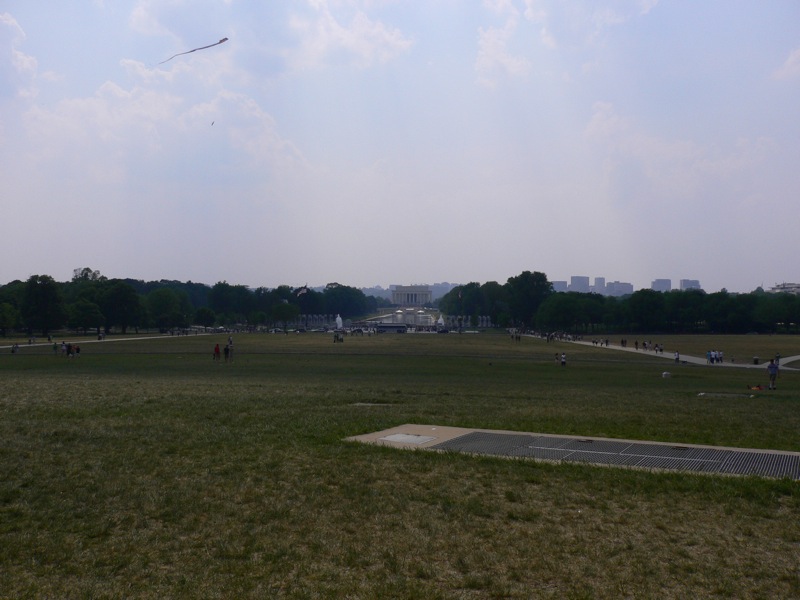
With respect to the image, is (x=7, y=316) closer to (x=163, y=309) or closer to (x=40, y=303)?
(x=40, y=303)

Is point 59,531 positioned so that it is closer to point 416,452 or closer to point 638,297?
point 416,452

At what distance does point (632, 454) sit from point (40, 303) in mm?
121118

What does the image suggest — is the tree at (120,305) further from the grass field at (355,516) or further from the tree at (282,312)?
the grass field at (355,516)

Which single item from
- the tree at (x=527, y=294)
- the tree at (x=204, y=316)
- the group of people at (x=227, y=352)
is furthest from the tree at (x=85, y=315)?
the tree at (x=527, y=294)

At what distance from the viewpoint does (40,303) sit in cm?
11806

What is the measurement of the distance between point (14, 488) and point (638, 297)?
159515 millimetres

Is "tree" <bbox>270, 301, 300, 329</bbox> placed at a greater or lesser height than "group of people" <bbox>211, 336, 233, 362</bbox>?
greater

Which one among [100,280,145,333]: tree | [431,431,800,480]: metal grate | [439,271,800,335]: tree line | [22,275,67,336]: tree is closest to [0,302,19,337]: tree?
[22,275,67,336]: tree

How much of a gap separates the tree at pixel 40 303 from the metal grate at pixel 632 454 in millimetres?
117851

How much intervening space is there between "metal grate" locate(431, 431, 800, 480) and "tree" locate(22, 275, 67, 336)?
387 ft

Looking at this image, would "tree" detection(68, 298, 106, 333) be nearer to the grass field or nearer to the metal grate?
the grass field

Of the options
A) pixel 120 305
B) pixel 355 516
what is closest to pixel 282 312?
pixel 120 305

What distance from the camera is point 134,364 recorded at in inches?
1908

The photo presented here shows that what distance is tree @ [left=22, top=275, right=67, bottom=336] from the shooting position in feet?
386
